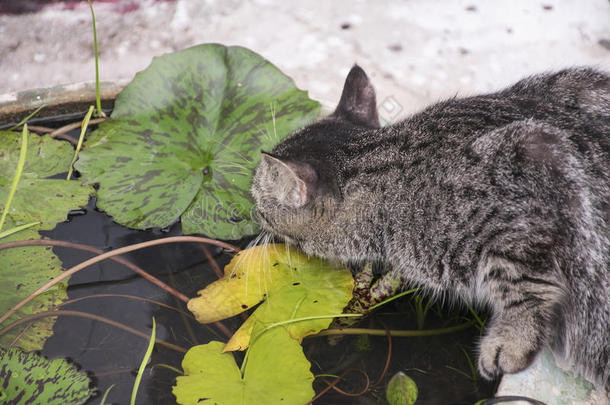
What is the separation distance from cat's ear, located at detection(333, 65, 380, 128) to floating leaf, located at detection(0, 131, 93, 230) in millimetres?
881

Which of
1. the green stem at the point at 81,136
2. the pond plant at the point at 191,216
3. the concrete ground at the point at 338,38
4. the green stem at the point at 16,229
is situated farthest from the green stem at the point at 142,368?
the concrete ground at the point at 338,38

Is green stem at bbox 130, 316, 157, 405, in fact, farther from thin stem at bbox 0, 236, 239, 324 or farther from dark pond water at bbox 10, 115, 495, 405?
thin stem at bbox 0, 236, 239, 324

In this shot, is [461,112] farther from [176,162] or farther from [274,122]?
[176,162]

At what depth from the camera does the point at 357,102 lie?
194 centimetres

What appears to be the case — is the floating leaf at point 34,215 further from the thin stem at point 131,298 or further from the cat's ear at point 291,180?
the cat's ear at point 291,180

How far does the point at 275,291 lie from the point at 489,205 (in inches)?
26.2

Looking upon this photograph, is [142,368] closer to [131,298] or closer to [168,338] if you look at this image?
[168,338]

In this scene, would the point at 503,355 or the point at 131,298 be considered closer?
the point at 503,355

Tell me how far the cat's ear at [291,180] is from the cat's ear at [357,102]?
1.27 feet

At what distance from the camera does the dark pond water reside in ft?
5.19

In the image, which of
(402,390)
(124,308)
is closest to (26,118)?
(124,308)

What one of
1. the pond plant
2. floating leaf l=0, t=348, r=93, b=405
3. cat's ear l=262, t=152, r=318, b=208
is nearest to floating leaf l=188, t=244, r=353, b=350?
the pond plant

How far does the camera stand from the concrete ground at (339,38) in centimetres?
241

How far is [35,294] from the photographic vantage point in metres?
1.72
